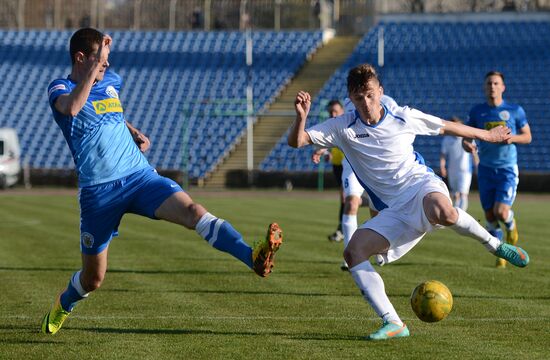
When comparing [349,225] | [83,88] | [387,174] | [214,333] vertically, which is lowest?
[349,225]

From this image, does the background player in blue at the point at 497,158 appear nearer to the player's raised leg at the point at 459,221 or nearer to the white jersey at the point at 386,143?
the player's raised leg at the point at 459,221

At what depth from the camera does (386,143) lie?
8508mm

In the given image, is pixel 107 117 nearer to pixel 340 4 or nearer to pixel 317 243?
pixel 317 243

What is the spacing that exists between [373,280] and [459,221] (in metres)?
0.91

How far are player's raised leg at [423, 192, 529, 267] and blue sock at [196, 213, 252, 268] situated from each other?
1538 millimetres

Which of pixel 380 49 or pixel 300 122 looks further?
pixel 380 49

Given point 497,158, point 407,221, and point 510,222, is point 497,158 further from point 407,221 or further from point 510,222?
point 407,221

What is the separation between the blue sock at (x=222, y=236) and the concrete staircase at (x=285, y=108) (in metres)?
33.1

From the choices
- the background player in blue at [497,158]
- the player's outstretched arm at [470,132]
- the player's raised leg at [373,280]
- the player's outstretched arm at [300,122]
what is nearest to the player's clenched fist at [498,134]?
the player's outstretched arm at [470,132]

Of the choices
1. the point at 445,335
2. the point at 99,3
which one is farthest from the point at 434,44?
the point at 445,335

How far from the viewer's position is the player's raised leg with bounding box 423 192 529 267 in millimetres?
8188

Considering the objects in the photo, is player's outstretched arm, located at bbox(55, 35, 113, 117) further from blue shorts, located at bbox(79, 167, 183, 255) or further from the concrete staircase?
the concrete staircase

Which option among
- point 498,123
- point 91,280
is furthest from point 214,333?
point 498,123

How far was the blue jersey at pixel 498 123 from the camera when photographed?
44.2 feet
